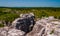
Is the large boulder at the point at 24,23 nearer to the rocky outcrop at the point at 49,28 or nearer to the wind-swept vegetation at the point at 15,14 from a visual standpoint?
the rocky outcrop at the point at 49,28

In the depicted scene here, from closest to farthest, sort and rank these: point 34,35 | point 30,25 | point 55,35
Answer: point 55,35 → point 34,35 → point 30,25

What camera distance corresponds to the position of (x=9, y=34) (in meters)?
33.1

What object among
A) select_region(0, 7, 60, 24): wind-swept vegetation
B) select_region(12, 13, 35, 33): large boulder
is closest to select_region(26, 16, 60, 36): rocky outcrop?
select_region(12, 13, 35, 33): large boulder

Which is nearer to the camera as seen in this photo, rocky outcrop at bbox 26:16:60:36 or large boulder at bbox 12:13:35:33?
rocky outcrop at bbox 26:16:60:36

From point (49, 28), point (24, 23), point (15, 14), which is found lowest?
point (15, 14)

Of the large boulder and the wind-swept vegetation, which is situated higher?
the large boulder

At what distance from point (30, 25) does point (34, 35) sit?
8.74 meters

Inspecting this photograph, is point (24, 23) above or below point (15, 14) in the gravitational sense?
above

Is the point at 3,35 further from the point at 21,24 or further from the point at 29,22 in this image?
the point at 29,22

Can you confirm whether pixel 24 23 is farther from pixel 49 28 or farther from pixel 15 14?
pixel 15 14

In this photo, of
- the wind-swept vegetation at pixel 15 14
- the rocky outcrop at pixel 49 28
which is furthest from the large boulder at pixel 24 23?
the wind-swept vegetation at pixel 15 14

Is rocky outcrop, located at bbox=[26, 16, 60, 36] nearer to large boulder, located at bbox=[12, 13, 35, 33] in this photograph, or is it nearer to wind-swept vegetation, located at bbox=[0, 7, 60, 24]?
large boulder, located at bbox=[12, 13, 35, 33]

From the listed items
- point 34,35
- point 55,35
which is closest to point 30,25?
point 34,35

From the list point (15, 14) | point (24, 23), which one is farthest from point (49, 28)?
point (15, 14)
